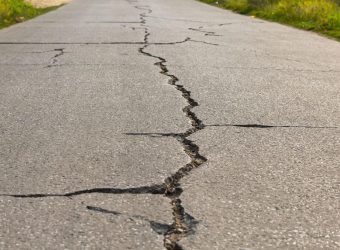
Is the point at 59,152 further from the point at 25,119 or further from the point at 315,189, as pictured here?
the point at 315,189

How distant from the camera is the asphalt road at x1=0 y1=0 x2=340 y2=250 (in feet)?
9.07

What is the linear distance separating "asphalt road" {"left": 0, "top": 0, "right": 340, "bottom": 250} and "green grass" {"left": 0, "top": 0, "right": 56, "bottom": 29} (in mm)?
6546

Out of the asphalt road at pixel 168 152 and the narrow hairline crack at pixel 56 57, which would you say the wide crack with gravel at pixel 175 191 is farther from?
the narrow hairline crack at pixel 56 57

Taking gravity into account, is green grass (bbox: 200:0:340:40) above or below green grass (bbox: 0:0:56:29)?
above

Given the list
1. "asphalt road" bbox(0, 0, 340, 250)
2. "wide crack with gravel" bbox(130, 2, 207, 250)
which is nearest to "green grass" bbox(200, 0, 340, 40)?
"asphalt road" bbox(0, 0, 340, 250)

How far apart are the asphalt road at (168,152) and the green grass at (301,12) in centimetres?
522

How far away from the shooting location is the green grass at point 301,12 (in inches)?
522

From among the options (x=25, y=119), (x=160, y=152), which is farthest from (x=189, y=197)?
(x=25, y=119)

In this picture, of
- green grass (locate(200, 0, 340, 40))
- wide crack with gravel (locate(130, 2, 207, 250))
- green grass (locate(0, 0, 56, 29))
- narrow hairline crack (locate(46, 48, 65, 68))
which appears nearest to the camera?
wide crack with gravel (locate(130, 2, 207, 250))

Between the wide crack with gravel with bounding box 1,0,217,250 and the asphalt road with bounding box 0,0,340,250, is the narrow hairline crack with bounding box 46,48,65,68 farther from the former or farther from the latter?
the wide crack with gravel with bounding box 1,0,217,250

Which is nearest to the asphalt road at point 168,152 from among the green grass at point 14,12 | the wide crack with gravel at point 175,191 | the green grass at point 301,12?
the wide crack with gravel at point 175,191

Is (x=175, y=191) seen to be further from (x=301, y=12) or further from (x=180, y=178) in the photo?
(x=301, y=12)

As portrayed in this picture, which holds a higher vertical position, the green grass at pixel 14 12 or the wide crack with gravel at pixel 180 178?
the wide crack with gravel at pixel 180 178

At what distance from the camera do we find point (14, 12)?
15898 mm
